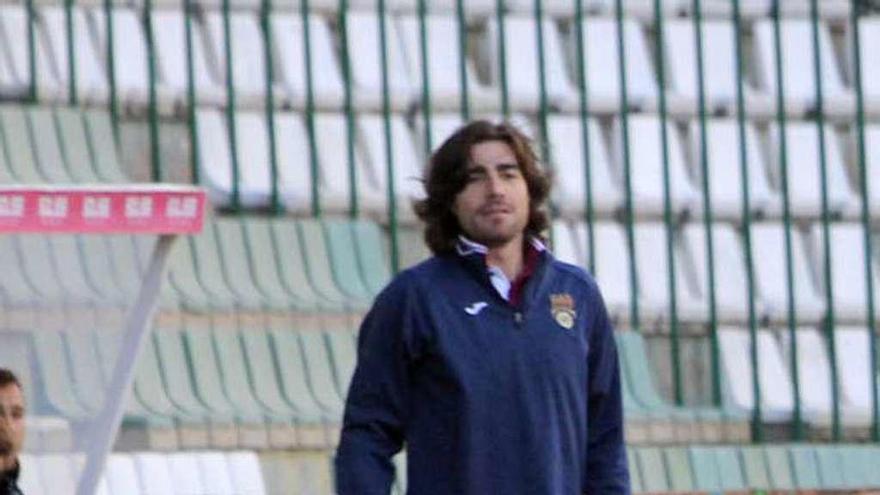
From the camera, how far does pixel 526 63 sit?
1194cm

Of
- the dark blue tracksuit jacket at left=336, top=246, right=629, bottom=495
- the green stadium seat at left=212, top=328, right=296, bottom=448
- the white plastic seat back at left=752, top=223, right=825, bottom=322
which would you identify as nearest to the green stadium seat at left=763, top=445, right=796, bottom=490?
the white plastic seat back at left=752, top=223, right=825, bottom=322

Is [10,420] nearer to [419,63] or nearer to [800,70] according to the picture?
[419,63]

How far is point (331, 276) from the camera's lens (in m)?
11.0

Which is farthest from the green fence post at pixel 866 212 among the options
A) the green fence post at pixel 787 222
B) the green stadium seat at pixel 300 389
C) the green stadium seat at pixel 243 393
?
the green stadium seat at pixel 243 393

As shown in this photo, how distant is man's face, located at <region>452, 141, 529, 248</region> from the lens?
230 inches

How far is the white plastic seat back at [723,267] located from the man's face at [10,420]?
4.70 meters

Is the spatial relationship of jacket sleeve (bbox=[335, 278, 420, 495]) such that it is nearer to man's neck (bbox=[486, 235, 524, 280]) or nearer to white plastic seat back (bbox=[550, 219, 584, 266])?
man's neck (bbox=[486, 235, 524, 280])

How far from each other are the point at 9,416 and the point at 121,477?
2.45 metres

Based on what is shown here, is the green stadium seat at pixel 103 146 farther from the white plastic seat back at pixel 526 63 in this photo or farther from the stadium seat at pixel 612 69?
the stadium seat at pixel 612 69

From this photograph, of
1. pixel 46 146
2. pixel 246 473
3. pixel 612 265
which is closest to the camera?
pixel 246 473

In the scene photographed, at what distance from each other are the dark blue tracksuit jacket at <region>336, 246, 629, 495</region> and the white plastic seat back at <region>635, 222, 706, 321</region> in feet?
19.2

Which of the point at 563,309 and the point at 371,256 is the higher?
the point at 563,309

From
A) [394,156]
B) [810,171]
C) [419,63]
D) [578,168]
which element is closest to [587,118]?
[578,168]

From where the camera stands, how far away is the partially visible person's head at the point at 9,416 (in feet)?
24.4
